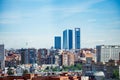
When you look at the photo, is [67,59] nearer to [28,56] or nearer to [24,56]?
[28,56]

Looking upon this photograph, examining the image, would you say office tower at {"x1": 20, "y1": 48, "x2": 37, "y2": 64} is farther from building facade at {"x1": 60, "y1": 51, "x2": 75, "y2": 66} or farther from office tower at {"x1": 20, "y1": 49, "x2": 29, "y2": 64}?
building facade at {"x1": 60, "y1": 51, "x2": 75, "y2": 66}

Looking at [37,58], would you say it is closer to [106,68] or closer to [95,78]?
[106,68]

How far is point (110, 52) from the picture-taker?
12.9m

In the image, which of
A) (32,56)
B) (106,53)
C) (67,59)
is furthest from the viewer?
(32,56)

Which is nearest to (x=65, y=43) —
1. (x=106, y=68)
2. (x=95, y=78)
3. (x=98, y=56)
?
(x=98, y=56)

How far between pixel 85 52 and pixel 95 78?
909 centimetres

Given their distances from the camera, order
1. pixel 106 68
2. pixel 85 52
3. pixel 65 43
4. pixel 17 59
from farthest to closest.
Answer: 1. pixel 65 43
2. pixel 85 52
3. pixel 17 59
4. pixel 106 68

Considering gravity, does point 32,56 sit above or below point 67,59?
above

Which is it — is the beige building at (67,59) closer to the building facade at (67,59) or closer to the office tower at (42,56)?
the building facade at (67,59)

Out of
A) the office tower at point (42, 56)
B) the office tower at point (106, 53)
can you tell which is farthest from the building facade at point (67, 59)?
the office tower at point (106, 53)

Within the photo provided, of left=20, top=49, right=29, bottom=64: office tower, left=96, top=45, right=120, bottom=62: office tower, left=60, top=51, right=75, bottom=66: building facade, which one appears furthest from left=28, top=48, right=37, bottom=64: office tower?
left=96, top=45, right=120, bottom=62: office tower

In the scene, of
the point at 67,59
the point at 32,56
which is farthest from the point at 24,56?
the point at 67,59

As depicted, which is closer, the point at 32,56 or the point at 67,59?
the point at 67,59

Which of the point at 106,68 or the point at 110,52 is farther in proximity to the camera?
the point at 110,52
